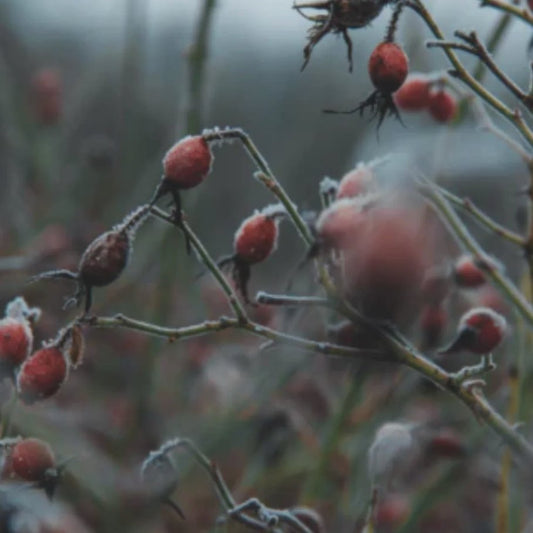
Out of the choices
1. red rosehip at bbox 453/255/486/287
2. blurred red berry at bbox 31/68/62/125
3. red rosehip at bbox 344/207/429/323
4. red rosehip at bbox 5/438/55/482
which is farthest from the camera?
blurred red berry at bbox 31/68/62/125

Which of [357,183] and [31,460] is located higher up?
[357,183]

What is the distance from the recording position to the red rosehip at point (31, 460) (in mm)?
1146

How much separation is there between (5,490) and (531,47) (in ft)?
2.71

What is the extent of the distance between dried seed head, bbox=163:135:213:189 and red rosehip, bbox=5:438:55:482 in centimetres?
32

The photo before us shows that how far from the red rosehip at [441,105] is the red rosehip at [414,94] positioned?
0.7 inches

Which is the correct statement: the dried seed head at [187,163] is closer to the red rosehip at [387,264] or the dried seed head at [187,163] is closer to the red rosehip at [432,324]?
the red rosehip at [387,264]

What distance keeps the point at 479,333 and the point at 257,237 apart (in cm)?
29

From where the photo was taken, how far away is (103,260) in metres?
1.15

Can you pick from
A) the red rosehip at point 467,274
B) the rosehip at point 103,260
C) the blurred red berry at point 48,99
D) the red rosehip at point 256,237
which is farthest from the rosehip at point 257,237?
the blurred red berry at point 48,99

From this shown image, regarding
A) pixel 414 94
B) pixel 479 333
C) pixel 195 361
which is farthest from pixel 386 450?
pixel 195 361

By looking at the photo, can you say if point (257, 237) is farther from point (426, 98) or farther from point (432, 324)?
point (432, 324)

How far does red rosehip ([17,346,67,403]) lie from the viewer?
1.17 meters

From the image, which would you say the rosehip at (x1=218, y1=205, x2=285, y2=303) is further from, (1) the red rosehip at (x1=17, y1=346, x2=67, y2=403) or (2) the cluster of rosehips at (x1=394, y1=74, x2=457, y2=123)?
(2) the cluster of rosehips at (x1=394, y1=74, x2=457, y2=123)

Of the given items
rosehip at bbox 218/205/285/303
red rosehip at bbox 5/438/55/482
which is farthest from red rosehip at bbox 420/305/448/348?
red rosehip at bbox 5/438/55/482
